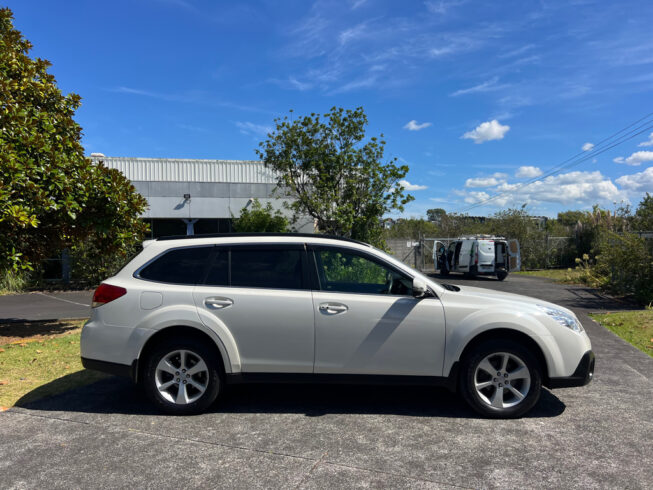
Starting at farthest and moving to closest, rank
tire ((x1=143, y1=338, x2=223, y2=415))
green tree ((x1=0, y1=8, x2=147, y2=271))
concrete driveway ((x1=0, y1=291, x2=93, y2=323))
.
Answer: concrete driveway ((x1=0, y1=291, x2=93, y2=323)) < green tree ((x1=0, y1=8, x2=147, y2=271)) < tire ((x1=143, y1=338, x2=223, y2=415))

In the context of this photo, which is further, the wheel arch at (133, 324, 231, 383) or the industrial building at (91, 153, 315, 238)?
the industrial building at (91, 153, 315, 238)

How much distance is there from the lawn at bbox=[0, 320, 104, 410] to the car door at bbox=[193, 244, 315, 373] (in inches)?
94.5

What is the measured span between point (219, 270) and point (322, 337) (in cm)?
120

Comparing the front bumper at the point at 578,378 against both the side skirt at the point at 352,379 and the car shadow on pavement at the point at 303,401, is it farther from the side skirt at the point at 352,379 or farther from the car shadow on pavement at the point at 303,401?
the side skirt at the point at 352,379

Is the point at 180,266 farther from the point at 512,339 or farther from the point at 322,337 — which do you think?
the point at 512,339

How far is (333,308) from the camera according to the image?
15.2 feet

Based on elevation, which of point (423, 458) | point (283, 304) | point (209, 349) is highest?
point (283, 304)

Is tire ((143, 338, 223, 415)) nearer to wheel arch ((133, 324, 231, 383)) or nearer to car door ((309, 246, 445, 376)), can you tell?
wheel arch ((133, 324, 231, 383))

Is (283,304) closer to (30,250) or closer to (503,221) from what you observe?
(30,250)

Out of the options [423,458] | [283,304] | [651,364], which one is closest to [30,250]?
[283,304]

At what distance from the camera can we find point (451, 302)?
4648 millimetres

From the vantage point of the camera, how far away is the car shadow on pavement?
4812mm

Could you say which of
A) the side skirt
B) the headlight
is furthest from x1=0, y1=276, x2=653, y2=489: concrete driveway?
the headlight

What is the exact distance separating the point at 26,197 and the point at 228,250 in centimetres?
424
